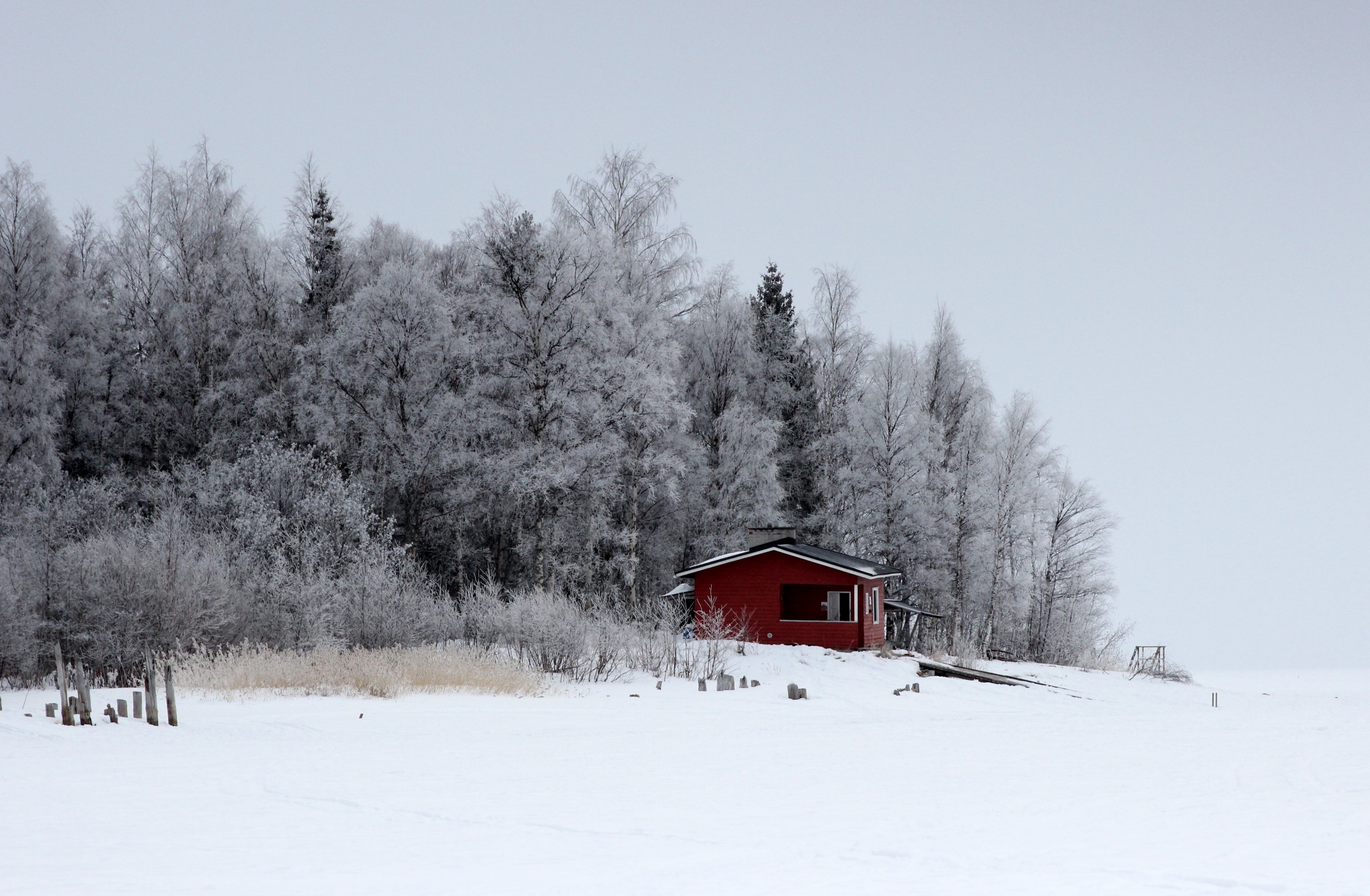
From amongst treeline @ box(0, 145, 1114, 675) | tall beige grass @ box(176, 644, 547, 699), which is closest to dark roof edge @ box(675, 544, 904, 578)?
treeline @ box(0, 145, 1114, 675)

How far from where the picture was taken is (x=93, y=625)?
26734 millimetres

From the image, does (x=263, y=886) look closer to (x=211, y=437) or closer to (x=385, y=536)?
(x=385, y=536)

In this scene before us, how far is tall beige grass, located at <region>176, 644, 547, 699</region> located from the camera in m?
19.3

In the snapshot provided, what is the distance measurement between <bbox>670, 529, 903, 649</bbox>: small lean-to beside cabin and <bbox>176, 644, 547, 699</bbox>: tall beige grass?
39.6 ft

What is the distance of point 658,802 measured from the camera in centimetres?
1090

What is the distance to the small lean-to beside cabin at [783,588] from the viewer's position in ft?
109

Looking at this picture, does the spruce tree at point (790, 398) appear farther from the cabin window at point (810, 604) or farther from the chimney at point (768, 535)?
the chimney at point (768, 535)

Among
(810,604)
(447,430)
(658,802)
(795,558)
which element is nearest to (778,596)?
(795,558)

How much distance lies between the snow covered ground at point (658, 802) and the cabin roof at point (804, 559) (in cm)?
1247

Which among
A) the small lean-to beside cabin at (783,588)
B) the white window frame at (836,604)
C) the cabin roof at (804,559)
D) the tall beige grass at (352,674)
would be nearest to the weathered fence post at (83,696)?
the tall beige grass at (352,674)

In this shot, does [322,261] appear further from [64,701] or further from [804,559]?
[64,701]

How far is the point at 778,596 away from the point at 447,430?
12.4m

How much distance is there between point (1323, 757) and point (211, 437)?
1293 inches

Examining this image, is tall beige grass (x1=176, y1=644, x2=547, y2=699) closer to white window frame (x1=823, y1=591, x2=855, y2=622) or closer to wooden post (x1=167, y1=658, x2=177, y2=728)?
wooden post (x1=167, y1=658, x2=177, y2=728)
